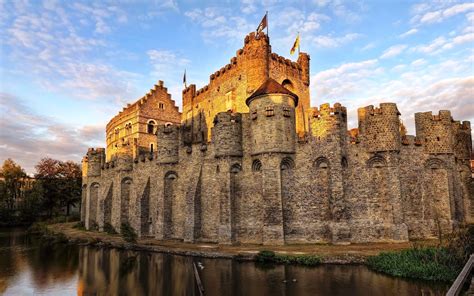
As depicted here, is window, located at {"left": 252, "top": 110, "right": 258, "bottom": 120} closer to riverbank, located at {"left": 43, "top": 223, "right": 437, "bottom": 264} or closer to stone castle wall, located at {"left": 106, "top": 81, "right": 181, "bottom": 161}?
riverbank, located at {"left": 43, "top": 223, "right": 437, "bottom": 264}

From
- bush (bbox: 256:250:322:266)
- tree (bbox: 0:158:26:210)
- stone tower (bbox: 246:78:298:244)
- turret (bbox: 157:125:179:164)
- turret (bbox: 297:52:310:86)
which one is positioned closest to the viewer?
bush (bbox: 256:250:322:266)

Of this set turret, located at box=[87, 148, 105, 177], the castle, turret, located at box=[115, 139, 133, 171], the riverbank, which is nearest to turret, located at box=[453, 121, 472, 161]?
the castle

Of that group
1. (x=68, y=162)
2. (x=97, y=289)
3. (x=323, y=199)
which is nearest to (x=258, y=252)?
(x=323, y=199)

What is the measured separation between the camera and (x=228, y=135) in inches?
1017

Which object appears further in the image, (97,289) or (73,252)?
(73,252)

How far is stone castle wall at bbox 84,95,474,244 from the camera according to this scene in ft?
75.3

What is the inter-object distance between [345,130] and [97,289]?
748 inches

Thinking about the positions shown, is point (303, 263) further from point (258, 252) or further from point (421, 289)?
point (421, 289)

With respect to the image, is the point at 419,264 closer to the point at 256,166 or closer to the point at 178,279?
the point at 178,279

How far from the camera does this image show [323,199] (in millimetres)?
23328

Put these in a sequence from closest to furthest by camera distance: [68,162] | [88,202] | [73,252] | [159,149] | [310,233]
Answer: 1. [310,233]
2. [73,252]
3. [159,149]
4. [88,202]
5. [68,162]

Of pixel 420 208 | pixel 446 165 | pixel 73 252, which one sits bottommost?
pixel 73 252

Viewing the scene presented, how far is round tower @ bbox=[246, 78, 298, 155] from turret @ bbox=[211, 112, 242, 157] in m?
1.40

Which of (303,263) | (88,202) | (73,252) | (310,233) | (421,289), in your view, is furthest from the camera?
(88,202)
